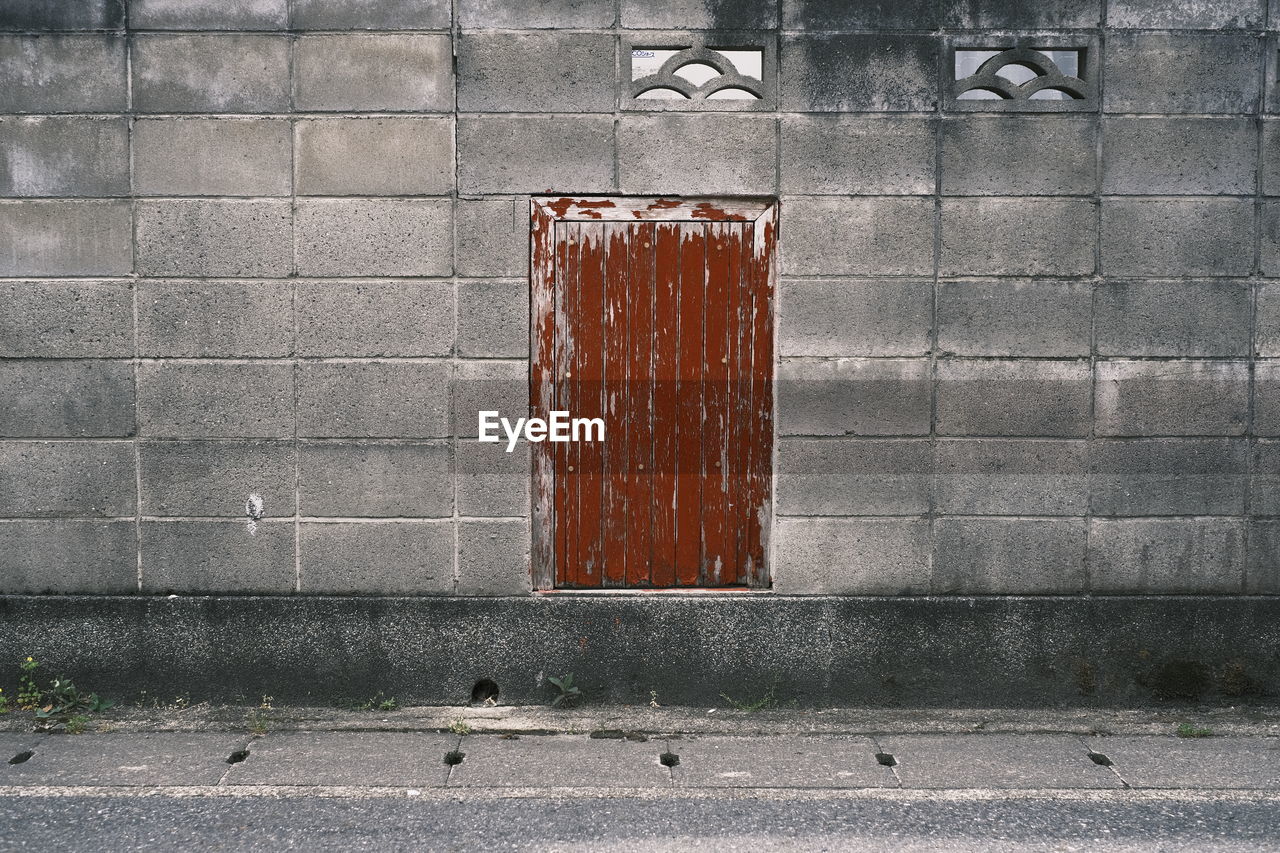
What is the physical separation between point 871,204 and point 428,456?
8.72ft

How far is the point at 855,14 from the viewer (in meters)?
4.94

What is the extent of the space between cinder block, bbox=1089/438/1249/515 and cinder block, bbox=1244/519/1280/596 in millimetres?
144

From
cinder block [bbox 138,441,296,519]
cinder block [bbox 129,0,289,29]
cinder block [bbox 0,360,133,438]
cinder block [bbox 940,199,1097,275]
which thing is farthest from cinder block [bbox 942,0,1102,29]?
cinder block [bbox 0,360,133,438]

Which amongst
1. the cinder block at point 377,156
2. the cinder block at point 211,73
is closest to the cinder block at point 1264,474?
the cinder block at point 377,156

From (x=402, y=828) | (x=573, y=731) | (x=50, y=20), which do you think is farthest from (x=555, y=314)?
(x=50, y=20)

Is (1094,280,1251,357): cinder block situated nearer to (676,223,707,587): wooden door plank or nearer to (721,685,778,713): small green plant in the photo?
(676,223,707,587): wooden door plank

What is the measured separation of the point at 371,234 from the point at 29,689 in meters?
2.97

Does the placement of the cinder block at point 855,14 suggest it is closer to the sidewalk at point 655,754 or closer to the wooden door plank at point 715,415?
the wooden door plank at point 715,415

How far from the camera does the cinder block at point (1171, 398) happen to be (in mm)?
5059

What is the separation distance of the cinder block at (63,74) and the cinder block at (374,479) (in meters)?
2.07

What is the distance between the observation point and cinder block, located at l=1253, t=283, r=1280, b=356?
5043mm

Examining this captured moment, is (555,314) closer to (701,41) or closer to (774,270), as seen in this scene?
(774,270)

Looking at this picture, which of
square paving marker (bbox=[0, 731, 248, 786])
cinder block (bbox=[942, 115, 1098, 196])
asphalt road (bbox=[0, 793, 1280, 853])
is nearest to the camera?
asphalt road (bbox=[0, 793, 1280, 853])

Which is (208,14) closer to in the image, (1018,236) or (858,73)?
(858,73)
